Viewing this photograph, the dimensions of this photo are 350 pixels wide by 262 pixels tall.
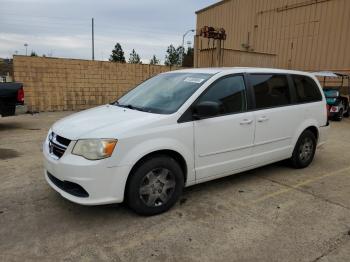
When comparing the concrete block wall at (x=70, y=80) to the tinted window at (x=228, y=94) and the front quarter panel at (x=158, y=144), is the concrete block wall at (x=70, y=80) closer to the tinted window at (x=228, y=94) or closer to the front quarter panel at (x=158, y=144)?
the tinted window at (x=228, y=94)

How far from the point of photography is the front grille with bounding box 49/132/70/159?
3.48 m

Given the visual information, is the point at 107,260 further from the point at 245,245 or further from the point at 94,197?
Result: the point at 245,245

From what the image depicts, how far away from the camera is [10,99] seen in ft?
28.6

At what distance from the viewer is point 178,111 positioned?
3775mm

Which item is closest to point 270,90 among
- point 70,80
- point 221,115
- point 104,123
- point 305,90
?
point 305,90

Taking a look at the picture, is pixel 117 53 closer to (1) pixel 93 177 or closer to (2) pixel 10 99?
(2) pixel 10 99

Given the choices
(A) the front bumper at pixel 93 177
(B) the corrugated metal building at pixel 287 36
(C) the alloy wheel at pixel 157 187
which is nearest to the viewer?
(A) the front bumper at pixel 93 177

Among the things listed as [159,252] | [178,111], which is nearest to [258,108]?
[178,111]

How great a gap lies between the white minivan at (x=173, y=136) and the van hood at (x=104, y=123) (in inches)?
0.4

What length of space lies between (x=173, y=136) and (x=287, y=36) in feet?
50.9

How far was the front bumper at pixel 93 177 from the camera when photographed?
326 cm

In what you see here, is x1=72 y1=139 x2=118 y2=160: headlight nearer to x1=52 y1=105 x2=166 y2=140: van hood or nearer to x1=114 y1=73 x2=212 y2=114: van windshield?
x1=52 y1=105 x2=166 y2=140: van hood

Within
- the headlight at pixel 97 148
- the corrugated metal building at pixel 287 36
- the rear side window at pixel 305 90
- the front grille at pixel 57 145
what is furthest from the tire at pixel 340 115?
the front grille at pixel 57 145

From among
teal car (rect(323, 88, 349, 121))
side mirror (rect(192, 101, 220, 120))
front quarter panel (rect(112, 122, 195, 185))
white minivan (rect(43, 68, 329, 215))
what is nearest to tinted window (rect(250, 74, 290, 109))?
white minivan (rect(43, 68, 329, 215))
